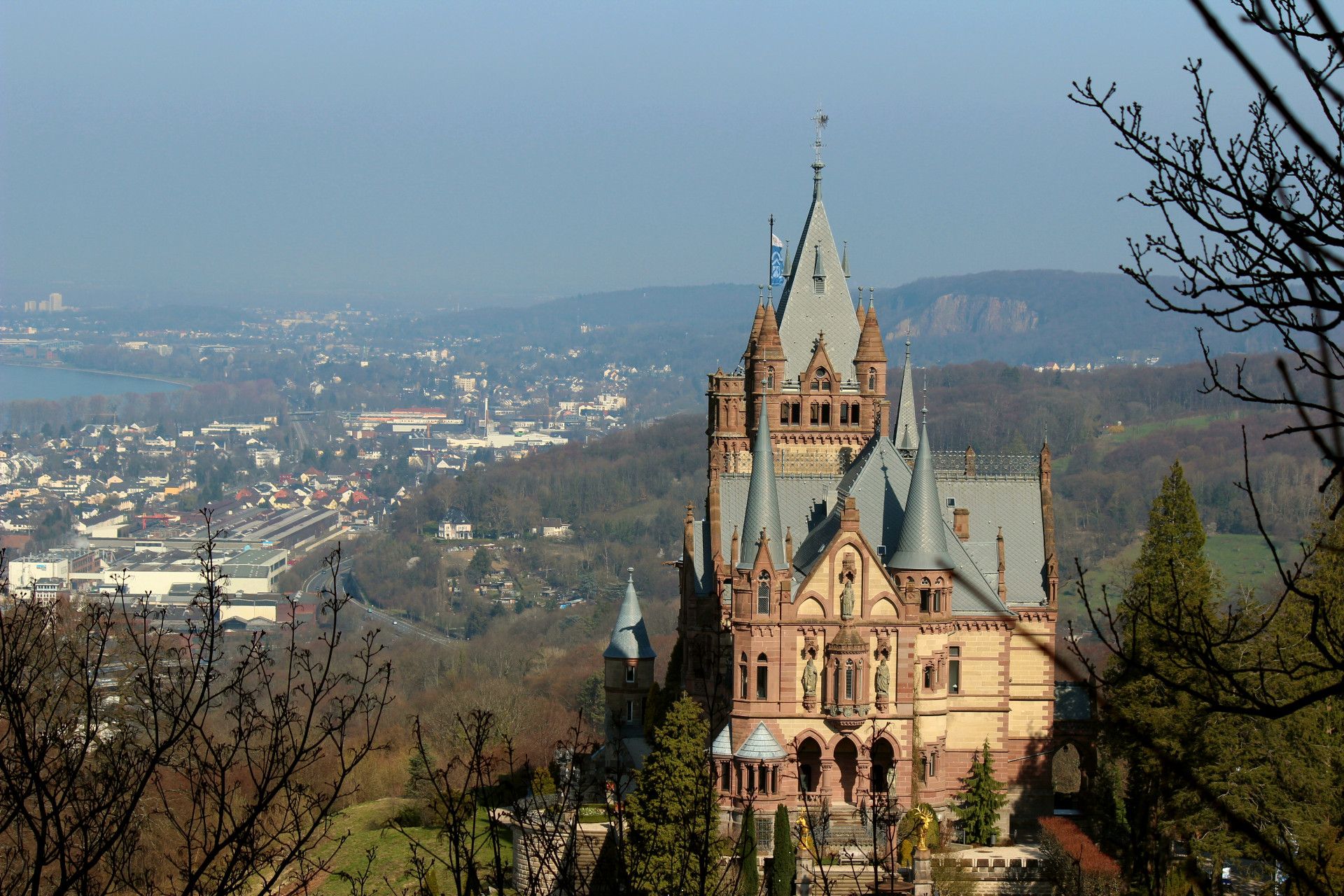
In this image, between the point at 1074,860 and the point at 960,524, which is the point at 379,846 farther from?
the point at 1074,860

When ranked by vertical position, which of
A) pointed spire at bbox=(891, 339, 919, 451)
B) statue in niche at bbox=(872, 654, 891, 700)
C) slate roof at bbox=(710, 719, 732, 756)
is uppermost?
pointed spire at bbox=(891, 339, 919, 451)

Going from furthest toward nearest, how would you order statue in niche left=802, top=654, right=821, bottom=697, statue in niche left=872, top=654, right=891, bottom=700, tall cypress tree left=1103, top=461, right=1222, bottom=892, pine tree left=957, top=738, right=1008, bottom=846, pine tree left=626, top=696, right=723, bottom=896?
pine tree left=957, top=738, right=1008, bottom=846, statue in niche left=872, top=654, right=891, bottom=700, statue in niche left=802, top=654, right=821, bottom=697, tall cypress tree left=1103, top=461, right=1222, bottom=892, pine tree left=626, top=696, right=723, bottom=896

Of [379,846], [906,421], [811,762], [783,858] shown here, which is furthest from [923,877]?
[906,421]

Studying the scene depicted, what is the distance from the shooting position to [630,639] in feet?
211

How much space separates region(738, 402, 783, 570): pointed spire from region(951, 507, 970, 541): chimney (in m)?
6.77

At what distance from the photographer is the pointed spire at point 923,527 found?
51.7 m

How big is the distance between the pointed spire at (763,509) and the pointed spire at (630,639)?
11.5 m

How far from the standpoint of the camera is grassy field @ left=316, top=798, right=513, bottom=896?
54500mm

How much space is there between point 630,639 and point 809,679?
1440 cm

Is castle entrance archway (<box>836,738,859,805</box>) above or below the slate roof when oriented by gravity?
below

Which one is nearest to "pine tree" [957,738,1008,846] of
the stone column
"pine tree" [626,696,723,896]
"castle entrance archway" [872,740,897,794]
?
"castle entrance archway" [872,740,897,794]

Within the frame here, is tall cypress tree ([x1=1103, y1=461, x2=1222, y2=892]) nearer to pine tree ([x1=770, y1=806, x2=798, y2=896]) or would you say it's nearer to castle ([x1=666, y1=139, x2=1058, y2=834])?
castle ([x1=666, y1=139, x2=1058, y2=834])

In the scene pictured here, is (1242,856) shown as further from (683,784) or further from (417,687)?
(417,687)

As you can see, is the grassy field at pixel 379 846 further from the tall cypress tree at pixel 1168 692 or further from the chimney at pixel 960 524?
the tall cypress tree at pixel 1168 692
